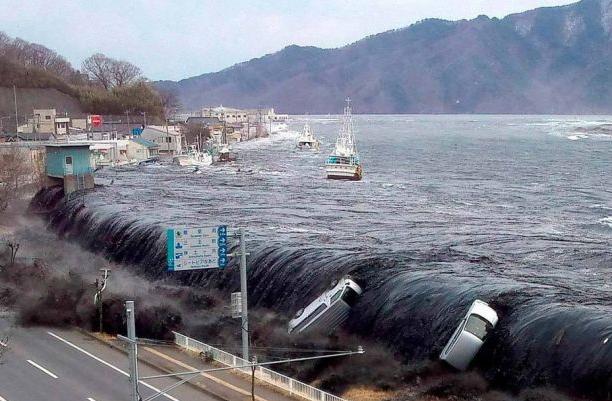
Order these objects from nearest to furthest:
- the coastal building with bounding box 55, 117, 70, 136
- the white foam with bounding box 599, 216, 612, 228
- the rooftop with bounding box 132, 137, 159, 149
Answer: the white foam with bounding box 599, 216, 612, 228 → the rooftop with bounding box 132, 137, 159, 149 → the coastal building with bounding box 55, 117, 70, 136

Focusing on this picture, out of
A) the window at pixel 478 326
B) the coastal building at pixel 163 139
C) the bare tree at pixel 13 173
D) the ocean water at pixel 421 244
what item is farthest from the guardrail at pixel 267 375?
the coastal building at pixel 163 139

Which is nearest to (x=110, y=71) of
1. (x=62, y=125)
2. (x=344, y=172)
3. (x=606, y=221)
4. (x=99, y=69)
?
(x=99, y=69)

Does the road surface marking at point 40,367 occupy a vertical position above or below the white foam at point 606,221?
below

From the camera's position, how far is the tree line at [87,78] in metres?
101

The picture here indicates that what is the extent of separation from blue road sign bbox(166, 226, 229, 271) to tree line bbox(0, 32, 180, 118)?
88611 millimetres

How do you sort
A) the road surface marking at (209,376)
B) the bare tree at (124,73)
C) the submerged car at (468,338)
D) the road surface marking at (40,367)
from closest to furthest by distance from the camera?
the road surface marking at (209,376) → the road surface marking at (40,367) → the submerged car at (468,338) → the bare tree at (124,73)

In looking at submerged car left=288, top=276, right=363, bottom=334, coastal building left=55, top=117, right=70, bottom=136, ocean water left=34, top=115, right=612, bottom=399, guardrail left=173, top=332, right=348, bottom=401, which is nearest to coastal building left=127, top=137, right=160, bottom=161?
coastal building left=55, top=117, right=70, bottom=136

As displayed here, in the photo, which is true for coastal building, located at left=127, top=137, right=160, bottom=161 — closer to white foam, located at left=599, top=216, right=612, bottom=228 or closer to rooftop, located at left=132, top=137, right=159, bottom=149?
rooftop, located at left=132, top=137, right=159, bottom=149

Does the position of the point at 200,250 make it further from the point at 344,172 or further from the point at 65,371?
the point at 344,172

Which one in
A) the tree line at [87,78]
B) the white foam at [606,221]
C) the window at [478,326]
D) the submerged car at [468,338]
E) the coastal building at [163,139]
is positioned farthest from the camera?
the tree line at [87,78]

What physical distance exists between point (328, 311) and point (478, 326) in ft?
15.3

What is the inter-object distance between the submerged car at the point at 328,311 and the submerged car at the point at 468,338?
3786 millimetres

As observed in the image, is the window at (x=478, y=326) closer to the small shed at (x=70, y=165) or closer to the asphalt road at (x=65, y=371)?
the asphalt road at (x=65, y=371)

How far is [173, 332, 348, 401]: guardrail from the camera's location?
52.5 ft
